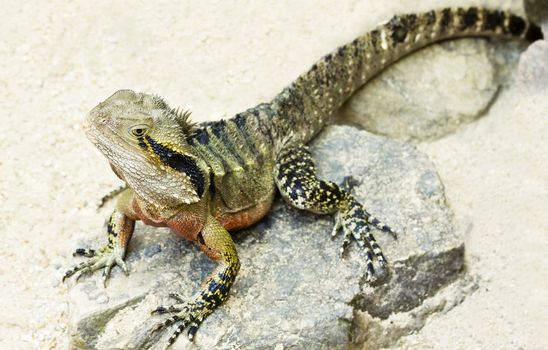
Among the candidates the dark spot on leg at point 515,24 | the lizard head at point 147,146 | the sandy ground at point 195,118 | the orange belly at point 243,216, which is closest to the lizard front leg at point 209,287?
the orange belly at point 243,216

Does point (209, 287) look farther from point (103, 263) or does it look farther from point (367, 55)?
point (367, 55)

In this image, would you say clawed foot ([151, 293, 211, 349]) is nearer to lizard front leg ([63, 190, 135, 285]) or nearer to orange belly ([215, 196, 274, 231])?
lizard front leg ([63, 190, 135, 285])

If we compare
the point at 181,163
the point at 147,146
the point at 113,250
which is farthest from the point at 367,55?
the point at 113,250

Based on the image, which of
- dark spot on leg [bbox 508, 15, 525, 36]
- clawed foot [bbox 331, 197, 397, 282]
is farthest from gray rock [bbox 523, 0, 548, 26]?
clawed foot [bbox 331, 197, 397, 282]

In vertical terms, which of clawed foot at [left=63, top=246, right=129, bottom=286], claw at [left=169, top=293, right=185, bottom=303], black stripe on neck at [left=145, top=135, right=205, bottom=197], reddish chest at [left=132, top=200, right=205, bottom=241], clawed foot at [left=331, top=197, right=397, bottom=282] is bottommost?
clawed foot at [left=331, top=197, right=397, bottom=282]

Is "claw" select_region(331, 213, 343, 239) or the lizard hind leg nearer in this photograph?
the lizard hind leg

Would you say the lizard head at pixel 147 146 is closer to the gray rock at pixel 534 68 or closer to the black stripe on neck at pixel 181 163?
the black stripe on neck at pixel 181 163
